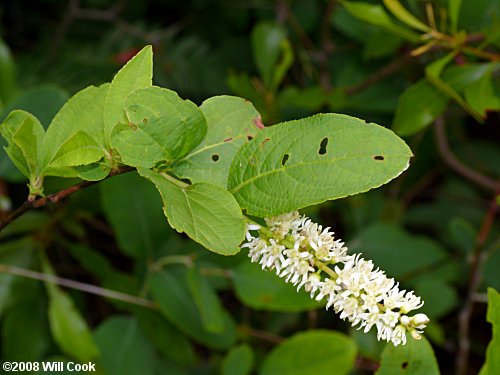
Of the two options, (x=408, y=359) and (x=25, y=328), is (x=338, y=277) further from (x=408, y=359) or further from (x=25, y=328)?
(x=25, y=328)

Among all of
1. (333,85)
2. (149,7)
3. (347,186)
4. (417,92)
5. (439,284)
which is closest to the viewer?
(347,186)

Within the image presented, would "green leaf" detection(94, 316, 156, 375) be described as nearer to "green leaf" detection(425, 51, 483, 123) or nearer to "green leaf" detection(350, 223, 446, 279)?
"green leaf" detection(350, 223, 446, 279)

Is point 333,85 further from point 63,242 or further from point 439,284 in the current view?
point 63,242

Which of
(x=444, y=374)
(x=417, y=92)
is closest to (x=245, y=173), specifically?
(x=417, y=92)

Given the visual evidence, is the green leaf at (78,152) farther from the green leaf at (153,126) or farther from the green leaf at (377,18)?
the green leaf at (377,18)

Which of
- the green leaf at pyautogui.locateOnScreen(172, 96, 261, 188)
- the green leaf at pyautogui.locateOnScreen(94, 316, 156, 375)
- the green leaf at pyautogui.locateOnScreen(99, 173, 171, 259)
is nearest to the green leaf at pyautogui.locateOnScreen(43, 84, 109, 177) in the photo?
the green leaf at pyautogui.locateOnScreen(172, 96, 261, 188)

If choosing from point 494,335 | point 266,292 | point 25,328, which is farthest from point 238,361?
point 494,335

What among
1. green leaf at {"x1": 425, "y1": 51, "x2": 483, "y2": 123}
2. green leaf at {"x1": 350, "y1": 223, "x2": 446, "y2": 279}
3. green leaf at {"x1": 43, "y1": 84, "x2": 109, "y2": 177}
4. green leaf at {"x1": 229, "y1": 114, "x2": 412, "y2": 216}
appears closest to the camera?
green leaf at {"x1": 229, "y1": 114, "x2": 412, "y2": 216}

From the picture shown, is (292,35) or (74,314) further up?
(292,35)
